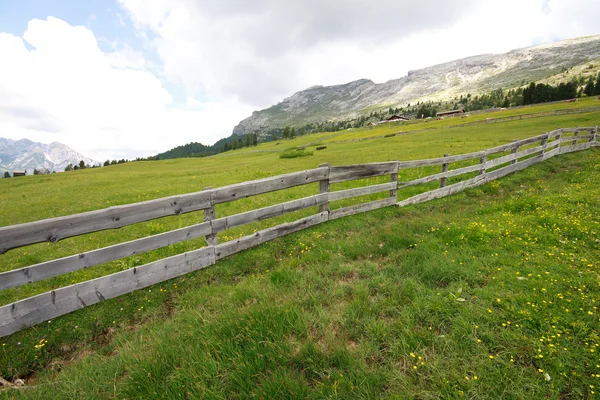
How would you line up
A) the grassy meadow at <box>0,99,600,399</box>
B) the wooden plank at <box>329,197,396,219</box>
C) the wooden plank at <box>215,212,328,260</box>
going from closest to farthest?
1. the grassy meadow at <box>0,99,600,399</box>
2. the wooden plank at <box>215,212,328,260</box>
3. the wooden plank at <box>329,197,396,219</box>

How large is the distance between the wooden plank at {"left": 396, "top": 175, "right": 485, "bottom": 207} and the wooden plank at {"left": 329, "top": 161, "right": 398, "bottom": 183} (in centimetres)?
140

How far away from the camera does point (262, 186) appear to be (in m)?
7.22

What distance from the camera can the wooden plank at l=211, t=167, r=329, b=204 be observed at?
655cm

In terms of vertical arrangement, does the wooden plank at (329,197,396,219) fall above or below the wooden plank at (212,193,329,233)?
below

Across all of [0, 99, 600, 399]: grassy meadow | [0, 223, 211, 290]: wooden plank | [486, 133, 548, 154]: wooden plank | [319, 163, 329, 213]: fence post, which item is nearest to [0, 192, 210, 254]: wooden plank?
[0, 223, 211, 290]: wooden plank

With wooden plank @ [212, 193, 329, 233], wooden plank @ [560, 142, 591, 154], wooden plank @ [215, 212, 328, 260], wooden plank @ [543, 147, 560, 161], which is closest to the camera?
wooden plank @ [212, 193, 329, 233]

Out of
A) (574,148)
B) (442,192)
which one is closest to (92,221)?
(442,192)

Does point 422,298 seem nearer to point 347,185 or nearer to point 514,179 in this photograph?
point 347,185

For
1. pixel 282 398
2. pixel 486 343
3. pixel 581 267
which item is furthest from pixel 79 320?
pixel 581 267

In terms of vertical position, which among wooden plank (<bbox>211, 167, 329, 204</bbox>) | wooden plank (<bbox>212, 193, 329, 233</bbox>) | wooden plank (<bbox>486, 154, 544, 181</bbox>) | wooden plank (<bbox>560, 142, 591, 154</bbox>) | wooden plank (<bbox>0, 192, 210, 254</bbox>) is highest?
wooden plank (<bbox>0, 192, 210, 254</bbox>)

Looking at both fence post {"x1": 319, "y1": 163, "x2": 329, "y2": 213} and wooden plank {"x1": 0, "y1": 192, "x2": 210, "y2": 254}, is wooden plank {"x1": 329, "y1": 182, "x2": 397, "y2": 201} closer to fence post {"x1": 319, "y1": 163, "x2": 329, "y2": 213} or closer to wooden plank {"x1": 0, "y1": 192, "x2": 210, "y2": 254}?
fence post {"x1": 319, "y1": 163, "x2": 329, "y2": 213}

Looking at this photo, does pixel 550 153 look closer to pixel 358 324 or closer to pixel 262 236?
pixel 262 236

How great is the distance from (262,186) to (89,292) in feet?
14.0

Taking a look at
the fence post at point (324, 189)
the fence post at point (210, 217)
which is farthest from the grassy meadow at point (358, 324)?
the fence post at point (324, 189)
